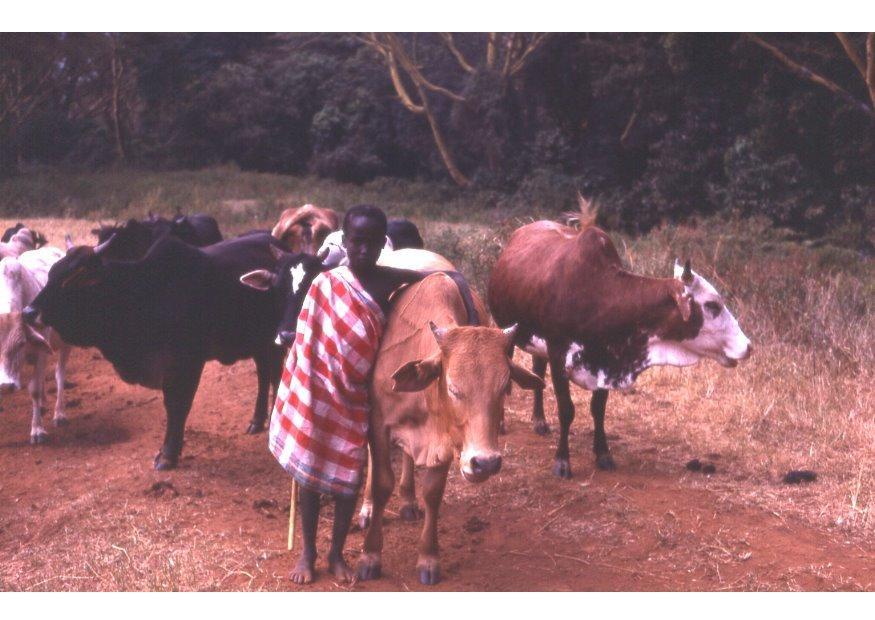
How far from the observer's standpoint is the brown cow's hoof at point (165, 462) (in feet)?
20.0

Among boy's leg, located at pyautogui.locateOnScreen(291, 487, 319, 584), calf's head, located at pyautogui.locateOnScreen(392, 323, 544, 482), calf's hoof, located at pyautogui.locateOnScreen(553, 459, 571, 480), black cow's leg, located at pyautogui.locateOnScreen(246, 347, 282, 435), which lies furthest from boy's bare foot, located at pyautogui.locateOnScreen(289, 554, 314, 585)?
black cow's leg, located at pyautogui.locateOnScreen(246, 347, 282, 435)

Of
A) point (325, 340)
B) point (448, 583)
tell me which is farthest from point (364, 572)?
point (325, 340)

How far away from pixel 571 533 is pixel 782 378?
2.97 metres

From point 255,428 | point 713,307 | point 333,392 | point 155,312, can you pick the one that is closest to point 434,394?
point 333,392

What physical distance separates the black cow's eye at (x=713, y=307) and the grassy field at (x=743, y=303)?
1.05 m

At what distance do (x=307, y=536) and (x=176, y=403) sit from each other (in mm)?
2239

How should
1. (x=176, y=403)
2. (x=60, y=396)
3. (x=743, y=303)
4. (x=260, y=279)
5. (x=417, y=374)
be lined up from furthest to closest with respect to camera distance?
(x=743, y=303) → (x=60, y=396) → (x=176, y=403) → (x=260, y=279) → (x=417, y=374)

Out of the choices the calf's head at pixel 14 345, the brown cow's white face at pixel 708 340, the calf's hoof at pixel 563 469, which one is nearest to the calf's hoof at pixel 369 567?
the calf's hoof at pixel 563 469

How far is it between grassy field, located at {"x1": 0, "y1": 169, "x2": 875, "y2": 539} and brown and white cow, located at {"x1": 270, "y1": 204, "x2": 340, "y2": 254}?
5.91 feet

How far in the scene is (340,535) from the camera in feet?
14.4

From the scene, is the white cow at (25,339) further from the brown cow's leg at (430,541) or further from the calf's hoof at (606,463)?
the calf's hoof at (606,463)

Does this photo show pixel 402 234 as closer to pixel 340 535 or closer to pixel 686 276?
pixel 686 276

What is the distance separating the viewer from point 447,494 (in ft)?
18.8

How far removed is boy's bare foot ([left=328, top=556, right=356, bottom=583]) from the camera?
4.35m
